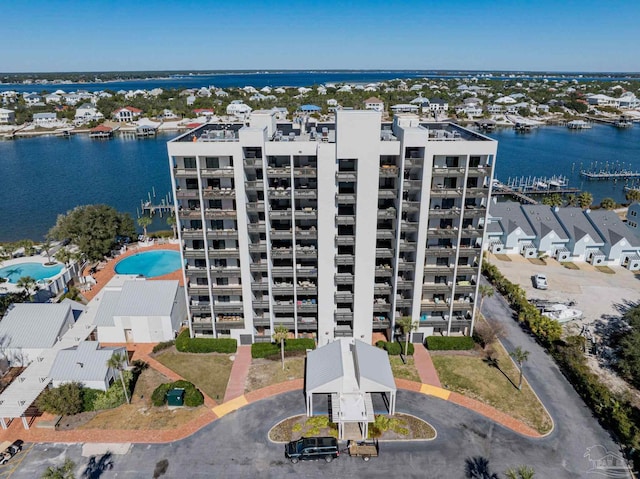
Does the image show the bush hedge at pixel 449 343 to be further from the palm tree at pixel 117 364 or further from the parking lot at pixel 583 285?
the palm tree at pixel 117 364

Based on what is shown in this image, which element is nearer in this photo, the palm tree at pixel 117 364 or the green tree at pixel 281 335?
the palm tree at pixel 117 364

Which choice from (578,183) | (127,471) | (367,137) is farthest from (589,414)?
(578,183)

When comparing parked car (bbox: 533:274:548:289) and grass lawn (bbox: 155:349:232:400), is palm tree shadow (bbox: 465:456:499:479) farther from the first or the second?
parked car (bbox: 533:274:548:289)

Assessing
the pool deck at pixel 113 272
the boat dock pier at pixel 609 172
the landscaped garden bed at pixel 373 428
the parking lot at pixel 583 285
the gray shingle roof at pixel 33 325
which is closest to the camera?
the landscaped garden bed at pixel 373 428

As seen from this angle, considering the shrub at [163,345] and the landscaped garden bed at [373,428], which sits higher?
the shrub at [163,345]

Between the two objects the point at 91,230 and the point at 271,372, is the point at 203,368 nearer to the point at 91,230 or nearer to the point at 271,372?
the point at 271,372

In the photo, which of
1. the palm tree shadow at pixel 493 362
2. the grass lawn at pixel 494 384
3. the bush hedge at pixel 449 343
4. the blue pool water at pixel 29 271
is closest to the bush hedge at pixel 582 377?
the grass lawn at pixel 494 384

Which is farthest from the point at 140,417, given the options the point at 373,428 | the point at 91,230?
the point at 91,230
